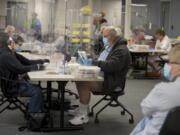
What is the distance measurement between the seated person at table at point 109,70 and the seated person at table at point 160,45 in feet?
14.6

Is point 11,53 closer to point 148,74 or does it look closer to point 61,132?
point 61,132

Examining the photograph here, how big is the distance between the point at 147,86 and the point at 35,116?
3958mm

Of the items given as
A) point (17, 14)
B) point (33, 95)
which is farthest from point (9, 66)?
point (17, 14)

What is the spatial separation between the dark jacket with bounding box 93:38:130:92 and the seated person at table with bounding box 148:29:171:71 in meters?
4.51

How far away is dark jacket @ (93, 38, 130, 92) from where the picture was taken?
4.55 m

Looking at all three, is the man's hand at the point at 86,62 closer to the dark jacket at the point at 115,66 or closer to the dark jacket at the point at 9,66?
the dark jacket at the point at 115,66

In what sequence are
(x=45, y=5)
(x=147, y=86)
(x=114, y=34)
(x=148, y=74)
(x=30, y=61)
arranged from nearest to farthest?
(x=114, y=34), (x=30, y=61), (x=147, y=86), (x=148, y=74), (x=45, y=5)

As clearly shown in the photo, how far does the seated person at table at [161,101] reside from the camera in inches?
92.5

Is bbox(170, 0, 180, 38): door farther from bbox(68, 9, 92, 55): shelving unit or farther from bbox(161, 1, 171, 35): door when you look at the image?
bbox(68, 9, 92, 55): shelving unit

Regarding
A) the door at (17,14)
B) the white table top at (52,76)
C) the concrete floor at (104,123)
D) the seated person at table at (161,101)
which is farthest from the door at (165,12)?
the seated person at table at (161,101)

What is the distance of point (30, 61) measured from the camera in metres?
5.31

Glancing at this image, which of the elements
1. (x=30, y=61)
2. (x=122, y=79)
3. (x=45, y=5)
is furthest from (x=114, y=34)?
(x=45, y=5)

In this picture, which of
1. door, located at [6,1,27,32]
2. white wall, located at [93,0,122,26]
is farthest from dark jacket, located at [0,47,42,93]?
white wall, located at [93,0,122,26]

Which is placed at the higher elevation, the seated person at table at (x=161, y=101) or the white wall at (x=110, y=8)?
the white wall at (x=110, y=8)
